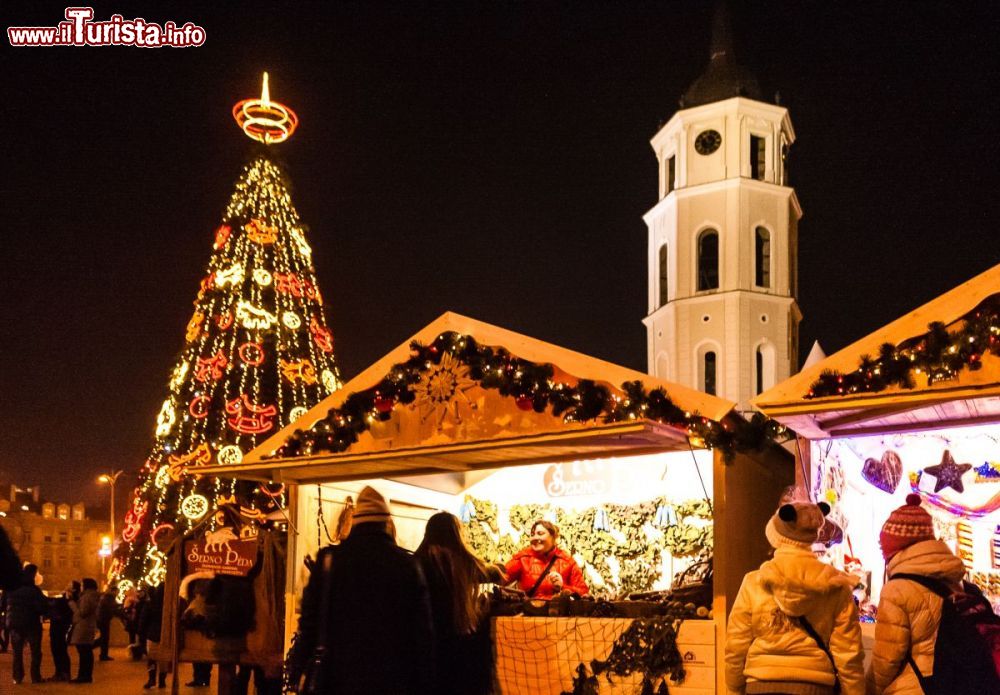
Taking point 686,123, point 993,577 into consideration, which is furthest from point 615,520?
point 686,123

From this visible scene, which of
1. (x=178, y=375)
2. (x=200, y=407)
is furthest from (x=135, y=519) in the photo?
(x=178, y=375)

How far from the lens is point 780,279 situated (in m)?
52.2

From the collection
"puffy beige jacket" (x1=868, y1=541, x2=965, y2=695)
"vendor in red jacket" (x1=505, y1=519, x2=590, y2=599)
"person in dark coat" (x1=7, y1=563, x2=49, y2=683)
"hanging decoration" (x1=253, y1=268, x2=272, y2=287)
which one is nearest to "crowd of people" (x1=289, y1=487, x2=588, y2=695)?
"puffy beige jacket" (x1=868, y1=541, x2=965, y2=695)

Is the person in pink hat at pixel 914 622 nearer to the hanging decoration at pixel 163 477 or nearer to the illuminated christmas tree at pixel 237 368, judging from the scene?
the illuminated christmas tree at pixel 237 368

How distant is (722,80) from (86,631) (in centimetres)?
4523

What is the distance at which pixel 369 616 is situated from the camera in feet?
19.2

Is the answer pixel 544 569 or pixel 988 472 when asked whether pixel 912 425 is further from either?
pixel 544 569

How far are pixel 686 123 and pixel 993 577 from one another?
4609cm

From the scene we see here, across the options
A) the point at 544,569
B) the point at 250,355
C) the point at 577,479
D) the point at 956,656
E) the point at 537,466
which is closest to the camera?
the point at 956,656

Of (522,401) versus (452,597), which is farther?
(522,401)

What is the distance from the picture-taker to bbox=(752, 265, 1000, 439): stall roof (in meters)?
7.58

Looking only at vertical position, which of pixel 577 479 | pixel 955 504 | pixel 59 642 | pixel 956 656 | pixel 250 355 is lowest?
pixel 59 642

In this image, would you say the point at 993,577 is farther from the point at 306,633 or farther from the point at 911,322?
the point at 306,633

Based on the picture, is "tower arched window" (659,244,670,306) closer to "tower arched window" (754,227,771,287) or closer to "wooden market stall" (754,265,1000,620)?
"tower arched window" (754,227,771,287)
